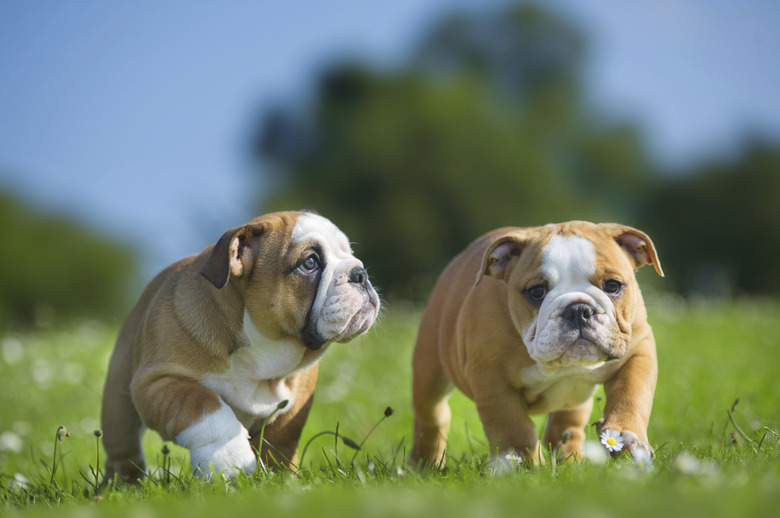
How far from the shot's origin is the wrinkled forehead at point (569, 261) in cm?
423

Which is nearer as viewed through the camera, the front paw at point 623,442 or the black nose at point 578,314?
the front paw at point 623,442

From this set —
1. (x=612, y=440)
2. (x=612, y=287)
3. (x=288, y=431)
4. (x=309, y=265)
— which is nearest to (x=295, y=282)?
(x=309, y=265)

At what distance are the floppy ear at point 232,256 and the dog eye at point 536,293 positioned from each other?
4.91 ft

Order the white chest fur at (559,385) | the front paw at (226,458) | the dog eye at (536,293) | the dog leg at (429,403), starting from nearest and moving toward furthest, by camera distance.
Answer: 1. the front paw at (226,458)
2. the dog eye at (536,293)
3. the white chest fur at (559,385)
4. the dog leg at (429,403)

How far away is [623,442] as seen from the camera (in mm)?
3896

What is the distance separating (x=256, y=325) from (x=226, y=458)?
2.54 feet

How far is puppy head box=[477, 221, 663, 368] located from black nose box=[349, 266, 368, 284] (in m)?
0.64

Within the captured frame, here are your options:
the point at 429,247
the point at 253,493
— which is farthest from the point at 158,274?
the point at 429,247

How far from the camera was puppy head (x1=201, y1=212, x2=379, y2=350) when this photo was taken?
436 cm

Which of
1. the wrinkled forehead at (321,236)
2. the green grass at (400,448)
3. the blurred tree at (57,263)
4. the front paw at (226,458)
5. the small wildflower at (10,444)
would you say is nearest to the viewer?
the green grass at (400,448)

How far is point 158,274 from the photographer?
5.39 metres

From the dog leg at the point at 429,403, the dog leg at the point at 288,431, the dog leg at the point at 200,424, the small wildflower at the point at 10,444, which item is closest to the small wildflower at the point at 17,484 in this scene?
the dog leg at the point at 200,424

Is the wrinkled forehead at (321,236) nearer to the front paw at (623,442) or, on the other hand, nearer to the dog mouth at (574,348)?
the dog mouth at (574,348)

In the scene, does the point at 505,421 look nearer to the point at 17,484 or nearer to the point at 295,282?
the point at 295,282
